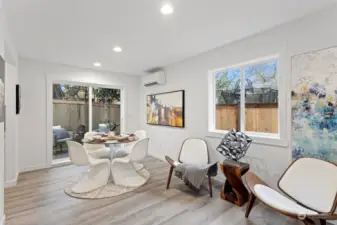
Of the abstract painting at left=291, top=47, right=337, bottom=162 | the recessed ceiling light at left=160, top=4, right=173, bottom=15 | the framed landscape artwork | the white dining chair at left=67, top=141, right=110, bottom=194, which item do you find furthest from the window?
the white dining chair at left=67, top=141, right=110, bottom=194

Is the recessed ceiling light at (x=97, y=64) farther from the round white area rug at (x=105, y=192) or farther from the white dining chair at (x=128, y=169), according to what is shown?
the round white area rug at (x=105, y=192)

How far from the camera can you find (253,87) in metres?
3.03

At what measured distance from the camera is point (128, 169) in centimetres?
347

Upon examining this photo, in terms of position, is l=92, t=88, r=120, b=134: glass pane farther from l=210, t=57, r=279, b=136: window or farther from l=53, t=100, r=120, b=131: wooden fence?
l=210, t=57, r=279, b=136: window

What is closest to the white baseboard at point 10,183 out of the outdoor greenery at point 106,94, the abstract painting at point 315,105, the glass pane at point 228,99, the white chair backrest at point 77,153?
the white chair backrest at point 77,153

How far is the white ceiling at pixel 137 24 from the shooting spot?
201cm

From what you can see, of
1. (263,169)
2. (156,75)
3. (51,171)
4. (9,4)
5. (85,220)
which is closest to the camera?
(9,4)

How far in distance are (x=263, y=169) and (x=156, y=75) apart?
10.2ft

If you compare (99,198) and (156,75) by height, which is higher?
(156,75)

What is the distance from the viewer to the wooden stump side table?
2.46 m

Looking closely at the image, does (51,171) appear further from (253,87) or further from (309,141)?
(309,141)

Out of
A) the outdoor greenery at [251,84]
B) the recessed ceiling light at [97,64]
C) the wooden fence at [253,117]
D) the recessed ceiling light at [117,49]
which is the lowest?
the wooden fence at [253,117]

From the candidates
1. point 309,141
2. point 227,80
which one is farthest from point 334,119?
point 227,80

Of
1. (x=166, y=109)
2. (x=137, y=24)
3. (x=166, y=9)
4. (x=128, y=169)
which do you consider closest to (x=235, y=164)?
(x=128, y=169)
